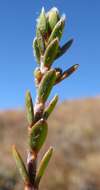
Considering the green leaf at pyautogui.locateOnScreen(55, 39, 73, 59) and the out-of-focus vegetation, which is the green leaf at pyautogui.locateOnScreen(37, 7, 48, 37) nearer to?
the green leaf at pyautogui.locateOnScreen(55, 39, 73, 59)

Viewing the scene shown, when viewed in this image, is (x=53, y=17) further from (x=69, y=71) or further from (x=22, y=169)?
(x=22, y=169)

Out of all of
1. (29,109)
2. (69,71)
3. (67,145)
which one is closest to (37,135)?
(29,109)

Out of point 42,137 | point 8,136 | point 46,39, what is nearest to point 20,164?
point 42,137

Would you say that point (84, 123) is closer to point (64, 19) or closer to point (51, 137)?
point (51, 137)

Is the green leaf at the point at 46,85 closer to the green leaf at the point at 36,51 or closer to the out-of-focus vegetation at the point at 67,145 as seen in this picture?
the green leaf at the point at 36,51

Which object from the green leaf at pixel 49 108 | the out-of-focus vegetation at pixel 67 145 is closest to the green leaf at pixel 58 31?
the green leaf at pixel 49 108

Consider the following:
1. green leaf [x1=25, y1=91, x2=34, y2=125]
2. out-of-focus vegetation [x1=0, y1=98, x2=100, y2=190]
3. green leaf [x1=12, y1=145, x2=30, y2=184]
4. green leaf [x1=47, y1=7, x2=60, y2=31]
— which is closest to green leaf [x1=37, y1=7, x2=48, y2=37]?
green leaf [x1=47, y1=7, x2=60, y2=31]

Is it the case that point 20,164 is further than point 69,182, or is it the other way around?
point 69,182
